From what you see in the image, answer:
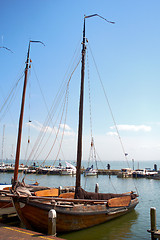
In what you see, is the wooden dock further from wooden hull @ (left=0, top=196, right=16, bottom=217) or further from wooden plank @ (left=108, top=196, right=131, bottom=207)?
wooden plank @ (left=108, top=196, right=131, bottom=207)

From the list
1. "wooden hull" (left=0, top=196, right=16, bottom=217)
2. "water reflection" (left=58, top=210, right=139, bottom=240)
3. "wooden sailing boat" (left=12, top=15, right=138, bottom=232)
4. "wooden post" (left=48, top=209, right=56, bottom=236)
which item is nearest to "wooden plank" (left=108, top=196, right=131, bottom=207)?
"wooden sailing boat" (left=12, top=15, right=138, bottom=232)

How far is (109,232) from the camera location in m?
14.2

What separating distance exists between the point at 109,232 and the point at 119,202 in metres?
2.98

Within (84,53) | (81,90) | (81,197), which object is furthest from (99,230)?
(84,53)

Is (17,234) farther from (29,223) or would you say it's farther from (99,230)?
(99,230)

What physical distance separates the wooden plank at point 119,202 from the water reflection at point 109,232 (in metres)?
1.33

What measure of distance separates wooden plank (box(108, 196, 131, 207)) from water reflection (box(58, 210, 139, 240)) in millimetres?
1325

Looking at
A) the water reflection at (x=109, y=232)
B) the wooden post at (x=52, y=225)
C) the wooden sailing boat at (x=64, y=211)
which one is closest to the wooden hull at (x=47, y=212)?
the wooden sailing boat at (x=64, y=211)

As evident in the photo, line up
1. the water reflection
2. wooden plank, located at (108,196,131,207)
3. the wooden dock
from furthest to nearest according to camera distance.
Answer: wooden plank, located at (108,196,131,207)
the water reflection
the wooden dock

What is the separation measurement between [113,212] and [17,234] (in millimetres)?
8267

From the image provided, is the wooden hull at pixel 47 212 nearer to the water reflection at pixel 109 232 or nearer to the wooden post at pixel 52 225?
the water reflection at pixel 109 232

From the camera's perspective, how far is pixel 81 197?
50.5ft

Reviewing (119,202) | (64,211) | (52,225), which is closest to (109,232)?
(119,202)

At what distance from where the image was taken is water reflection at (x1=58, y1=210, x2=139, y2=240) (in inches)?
512
